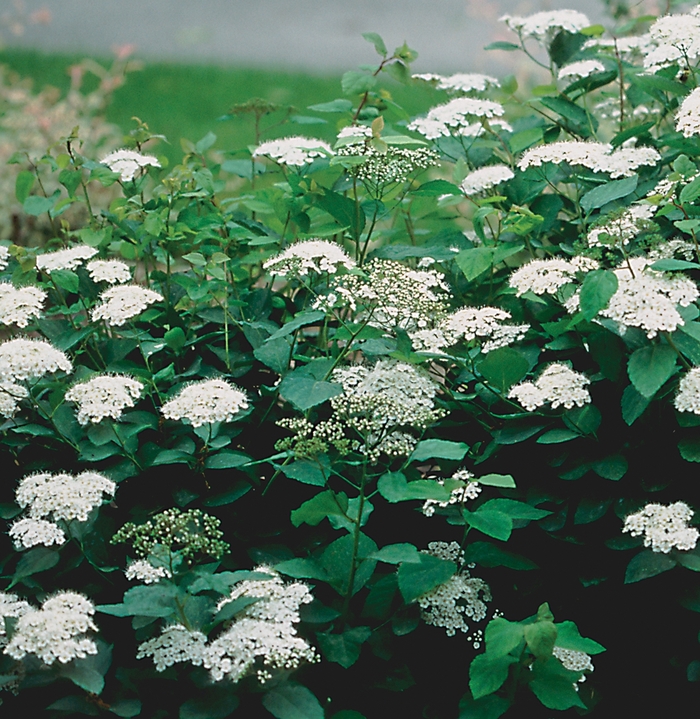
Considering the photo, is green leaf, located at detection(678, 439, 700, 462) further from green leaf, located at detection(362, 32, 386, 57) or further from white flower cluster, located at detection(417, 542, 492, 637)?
green leaf, located at detection(362, 32, 386, 57)

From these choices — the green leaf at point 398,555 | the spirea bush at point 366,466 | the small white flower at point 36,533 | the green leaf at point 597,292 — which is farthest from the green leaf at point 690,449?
the small white flower at point 36,533

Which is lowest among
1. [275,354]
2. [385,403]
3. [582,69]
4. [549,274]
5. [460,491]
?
[460,491]

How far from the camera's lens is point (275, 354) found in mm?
1828

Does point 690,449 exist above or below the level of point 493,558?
above

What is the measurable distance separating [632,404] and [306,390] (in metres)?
0.58

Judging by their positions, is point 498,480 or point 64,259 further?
point 64,259

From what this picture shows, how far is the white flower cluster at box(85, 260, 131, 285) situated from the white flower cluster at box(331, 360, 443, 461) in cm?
50

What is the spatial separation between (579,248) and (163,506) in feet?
3.09

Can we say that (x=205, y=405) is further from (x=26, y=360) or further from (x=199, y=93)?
(x=199, y=93)

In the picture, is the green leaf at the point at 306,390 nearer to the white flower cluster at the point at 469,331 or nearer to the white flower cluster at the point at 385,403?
the white flower cluster at the point at 385,403

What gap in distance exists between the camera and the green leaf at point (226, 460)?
168 cm

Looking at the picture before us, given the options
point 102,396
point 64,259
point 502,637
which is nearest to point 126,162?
point 64,259

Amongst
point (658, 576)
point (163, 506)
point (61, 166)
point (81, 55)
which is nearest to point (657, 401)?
point (658, 576)

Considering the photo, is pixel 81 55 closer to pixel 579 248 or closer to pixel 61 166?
pixel 61 166
